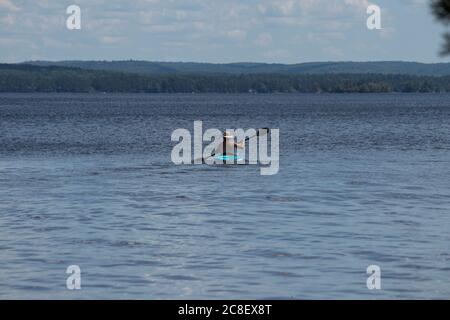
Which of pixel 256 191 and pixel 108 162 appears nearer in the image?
pixel 256 191

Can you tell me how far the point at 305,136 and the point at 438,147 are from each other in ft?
53.0

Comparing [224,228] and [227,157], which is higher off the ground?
[227,157]

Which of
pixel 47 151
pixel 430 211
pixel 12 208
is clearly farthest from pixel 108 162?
pixel 430 211

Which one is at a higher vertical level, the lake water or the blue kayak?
the blue kayak

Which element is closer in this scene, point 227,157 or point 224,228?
point 224,228

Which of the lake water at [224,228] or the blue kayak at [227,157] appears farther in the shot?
the blue kayak at [227,157]

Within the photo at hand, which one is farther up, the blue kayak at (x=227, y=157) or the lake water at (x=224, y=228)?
the blue kayak at (x=227, y=157)

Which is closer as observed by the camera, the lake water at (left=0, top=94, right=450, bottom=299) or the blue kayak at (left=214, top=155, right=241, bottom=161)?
the lake water at (left=0, top=94, right=450, bottom=299)

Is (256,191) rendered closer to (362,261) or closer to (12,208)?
(12,208)

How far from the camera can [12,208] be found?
103 ft
